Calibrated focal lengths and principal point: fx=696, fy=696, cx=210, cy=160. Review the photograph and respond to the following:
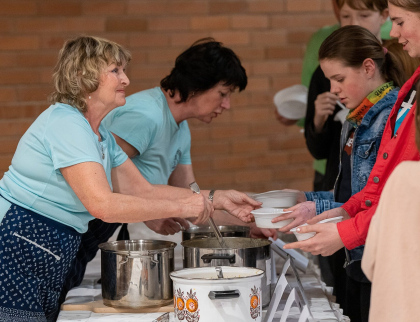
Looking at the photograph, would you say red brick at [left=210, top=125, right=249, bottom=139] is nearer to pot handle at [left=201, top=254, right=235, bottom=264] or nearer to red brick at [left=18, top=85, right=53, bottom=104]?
red brick at [left=18, top=85, right=53, bottom=104]

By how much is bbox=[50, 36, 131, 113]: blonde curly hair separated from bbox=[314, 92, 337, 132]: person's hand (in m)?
1.10

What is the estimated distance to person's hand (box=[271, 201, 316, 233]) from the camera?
216cm

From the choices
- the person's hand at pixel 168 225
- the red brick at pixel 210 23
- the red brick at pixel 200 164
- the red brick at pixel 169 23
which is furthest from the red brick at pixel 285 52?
the person's hand at pixel 168 225

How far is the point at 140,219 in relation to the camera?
6.90 feet

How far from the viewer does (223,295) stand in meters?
1.75

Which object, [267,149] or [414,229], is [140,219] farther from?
[267,149]

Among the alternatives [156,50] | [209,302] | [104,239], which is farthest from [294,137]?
[209,302]

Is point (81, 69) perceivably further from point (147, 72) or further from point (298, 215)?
point (147, 72)

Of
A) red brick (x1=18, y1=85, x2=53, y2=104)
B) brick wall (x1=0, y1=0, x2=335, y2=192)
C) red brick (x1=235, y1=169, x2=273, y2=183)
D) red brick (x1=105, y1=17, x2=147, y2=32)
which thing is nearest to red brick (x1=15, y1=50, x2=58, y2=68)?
brick wall (x1=0, y1=0, x2=335, y2=192)

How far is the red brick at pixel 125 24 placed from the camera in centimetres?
467

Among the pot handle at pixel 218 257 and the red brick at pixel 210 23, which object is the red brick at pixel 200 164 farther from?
the pot handle at pixel 218 257

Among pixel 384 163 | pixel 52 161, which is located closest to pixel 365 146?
pixel 384 163

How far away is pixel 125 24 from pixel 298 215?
284 centimetres

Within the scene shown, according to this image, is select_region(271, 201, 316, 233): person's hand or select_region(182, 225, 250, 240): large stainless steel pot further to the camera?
select_region(182, 225, 250, 240): large stainless steel pot
